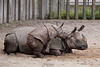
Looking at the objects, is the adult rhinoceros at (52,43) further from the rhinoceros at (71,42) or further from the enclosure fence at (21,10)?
the enclosure fence at (21,10)

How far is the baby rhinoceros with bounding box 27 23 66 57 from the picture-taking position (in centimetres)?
574

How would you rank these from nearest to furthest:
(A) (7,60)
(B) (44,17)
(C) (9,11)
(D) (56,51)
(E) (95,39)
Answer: (A) (7,60) < (D) (56,51) < (E) (95,39) < (C) (9,11) < (B) (44,17)

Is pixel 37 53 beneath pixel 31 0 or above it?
beneath

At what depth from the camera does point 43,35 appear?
5.77 meters

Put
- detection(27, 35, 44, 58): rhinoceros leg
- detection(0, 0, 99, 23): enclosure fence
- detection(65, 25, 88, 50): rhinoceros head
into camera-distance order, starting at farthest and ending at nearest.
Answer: detection(0, 0, 99, 23): enclosure fence < detection(65, 25, 88, 50): rhinoceros head < detection(27, 35, 44, 58): rhinoceros leg

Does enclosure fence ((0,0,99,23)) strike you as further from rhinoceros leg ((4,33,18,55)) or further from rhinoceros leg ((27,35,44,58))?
rhinoceros leg ((27,35,44,58))

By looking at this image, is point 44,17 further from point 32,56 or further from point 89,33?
point 32,56

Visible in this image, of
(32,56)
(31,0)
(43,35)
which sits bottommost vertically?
(32,56)

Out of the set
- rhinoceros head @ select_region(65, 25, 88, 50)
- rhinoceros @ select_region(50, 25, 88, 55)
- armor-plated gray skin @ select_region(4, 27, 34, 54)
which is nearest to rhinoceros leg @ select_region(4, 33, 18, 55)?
armor-plated gray skin @ select_region(4, 27, 34, 54)

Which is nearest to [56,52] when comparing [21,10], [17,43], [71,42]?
[71,42]

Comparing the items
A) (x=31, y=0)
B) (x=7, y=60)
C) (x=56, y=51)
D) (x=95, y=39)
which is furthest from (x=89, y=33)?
(x=31, y=0)

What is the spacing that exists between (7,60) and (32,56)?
0.77 metres

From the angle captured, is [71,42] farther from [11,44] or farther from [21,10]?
[21,10]

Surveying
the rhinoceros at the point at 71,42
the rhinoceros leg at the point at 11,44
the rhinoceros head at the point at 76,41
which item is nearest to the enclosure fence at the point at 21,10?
the rhinoceros leg at the point at 11,44
